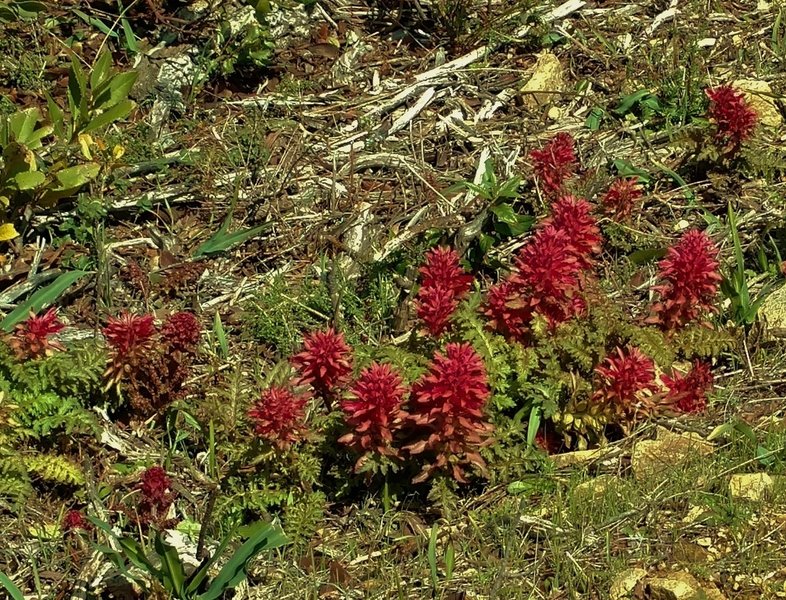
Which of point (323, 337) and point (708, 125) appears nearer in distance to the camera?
point (323, 337)

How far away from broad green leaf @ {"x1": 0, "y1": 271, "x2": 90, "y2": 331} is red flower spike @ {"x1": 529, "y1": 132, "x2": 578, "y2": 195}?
1890 mm

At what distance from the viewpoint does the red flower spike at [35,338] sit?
382 cm

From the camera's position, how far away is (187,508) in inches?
150

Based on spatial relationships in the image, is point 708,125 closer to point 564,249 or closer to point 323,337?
point 564,249

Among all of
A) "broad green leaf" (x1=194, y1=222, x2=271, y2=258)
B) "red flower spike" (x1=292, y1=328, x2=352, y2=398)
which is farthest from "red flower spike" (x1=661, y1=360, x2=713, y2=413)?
"broad green leaf" (x1=194, y1=222, x2=271, y2=258)

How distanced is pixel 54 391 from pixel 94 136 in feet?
4.77

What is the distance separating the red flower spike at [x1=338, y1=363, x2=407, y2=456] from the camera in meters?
3.43

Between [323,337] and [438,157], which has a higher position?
[323,337]

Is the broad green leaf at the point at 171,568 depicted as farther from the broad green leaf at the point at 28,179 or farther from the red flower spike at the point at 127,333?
the broad green leaf at the point at 28,179

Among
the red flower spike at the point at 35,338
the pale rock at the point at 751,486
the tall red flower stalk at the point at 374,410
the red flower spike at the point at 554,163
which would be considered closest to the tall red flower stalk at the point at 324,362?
the tall red flower stalk at the point at 374,410

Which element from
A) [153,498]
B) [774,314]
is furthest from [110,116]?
[774,314]

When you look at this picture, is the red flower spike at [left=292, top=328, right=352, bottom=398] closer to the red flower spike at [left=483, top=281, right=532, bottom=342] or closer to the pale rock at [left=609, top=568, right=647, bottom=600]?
the red flower spike at [left=483, top=281, right=532, bottom=342]

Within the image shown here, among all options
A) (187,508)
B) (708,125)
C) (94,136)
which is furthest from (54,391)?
(708,125)

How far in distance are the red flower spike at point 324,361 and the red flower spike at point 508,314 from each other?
1.76ft
